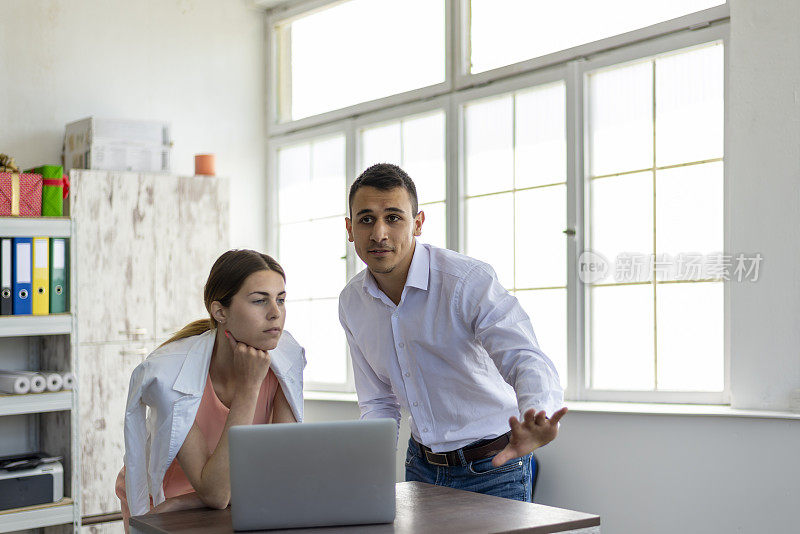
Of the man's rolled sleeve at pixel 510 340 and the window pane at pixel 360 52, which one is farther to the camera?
the window pane at pixel 360 52

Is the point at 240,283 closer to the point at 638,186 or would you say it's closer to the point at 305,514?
the point at 305,514

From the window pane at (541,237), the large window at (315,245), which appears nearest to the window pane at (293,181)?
the large window at (315,245)

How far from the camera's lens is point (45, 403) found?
392cm

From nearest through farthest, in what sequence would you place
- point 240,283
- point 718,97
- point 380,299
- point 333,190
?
point 240,283 → point 380,299 → point 718,97 → point 333,190

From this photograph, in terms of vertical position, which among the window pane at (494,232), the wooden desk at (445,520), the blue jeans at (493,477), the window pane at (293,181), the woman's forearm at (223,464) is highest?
the window pane at (293,181)

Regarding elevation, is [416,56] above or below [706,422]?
above

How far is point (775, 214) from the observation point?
9.95ft

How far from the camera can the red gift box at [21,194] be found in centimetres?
387

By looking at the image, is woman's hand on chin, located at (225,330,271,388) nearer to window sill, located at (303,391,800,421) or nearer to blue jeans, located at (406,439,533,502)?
blue jeans, located at (406,439,533,502)

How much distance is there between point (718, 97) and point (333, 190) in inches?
92.1

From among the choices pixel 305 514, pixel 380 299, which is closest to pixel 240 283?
pixel 380 299

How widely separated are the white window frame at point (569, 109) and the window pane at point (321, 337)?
8 cm

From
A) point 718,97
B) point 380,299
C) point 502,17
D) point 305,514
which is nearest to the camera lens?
point 305,514

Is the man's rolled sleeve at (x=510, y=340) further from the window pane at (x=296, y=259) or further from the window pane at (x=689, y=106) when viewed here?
the window pane at (x=296, y=259)
